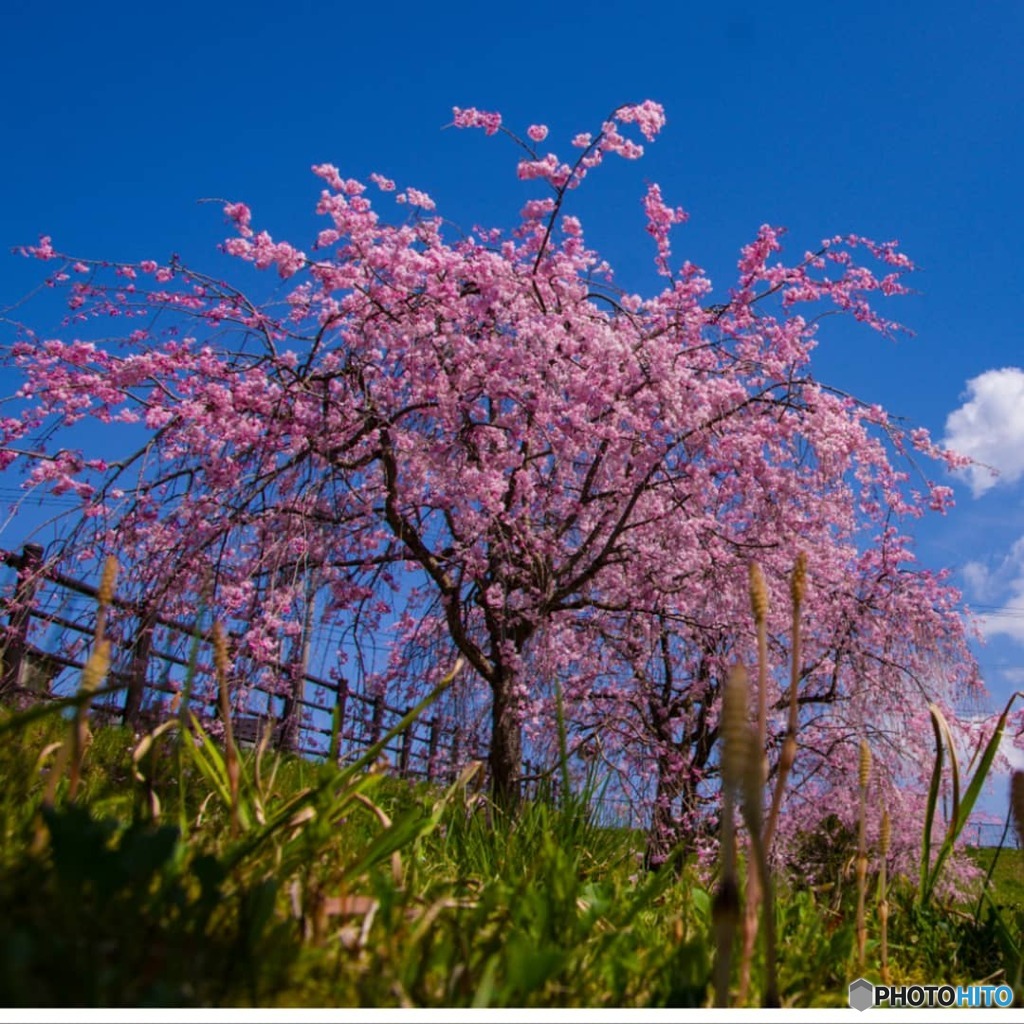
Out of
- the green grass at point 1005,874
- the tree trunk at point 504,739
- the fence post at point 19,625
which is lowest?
the green grass at point 1005,874

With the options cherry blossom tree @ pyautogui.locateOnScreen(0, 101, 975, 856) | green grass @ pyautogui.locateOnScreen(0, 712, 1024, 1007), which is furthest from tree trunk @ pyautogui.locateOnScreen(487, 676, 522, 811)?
green grass @ pyautogui.locateOnScreen(0, 712, 1024, 1007)

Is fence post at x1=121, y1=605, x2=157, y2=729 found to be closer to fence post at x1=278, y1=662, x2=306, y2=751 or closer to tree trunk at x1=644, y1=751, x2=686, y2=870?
fence post at x1=278, y1=662, x2=306, y2=751

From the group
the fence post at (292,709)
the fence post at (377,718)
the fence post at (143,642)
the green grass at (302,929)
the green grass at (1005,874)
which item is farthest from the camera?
the green grass at (1005,874)

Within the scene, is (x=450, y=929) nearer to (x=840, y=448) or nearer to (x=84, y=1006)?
(x=84, y=1006)

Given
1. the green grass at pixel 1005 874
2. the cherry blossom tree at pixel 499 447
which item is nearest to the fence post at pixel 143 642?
the cherry blossom tree at pixel 499 447

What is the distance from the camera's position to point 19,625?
861 centimetres

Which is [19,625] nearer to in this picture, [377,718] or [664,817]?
[377,718]

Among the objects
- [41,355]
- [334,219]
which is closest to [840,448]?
[334,219]

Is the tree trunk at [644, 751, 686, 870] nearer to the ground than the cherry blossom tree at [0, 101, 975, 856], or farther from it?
nearer to the ground

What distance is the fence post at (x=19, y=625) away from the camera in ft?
26.9

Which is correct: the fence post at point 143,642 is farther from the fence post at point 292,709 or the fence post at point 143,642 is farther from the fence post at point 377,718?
the fence post at point 377,718

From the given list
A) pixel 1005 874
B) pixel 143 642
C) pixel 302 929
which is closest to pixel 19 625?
pixel 143 642

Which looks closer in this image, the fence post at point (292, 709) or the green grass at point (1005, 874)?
the fence post at point (292, 709)

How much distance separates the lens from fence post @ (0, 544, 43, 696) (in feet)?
26.9
